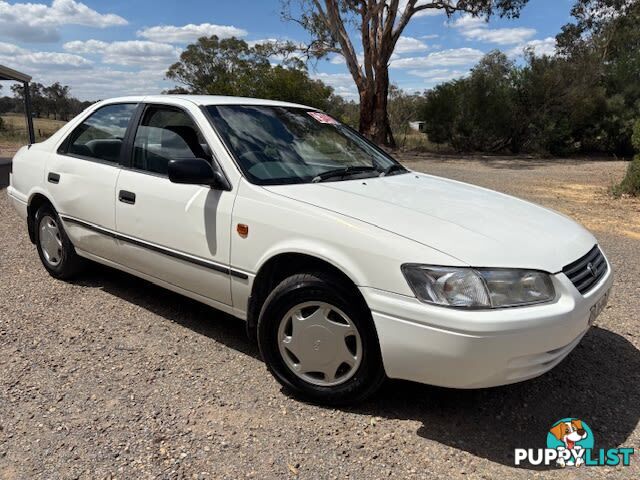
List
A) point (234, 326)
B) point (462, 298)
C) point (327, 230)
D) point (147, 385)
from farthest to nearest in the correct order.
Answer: point (234, 326) → point (147, 385) → point (327, 230) → point (462, 298)

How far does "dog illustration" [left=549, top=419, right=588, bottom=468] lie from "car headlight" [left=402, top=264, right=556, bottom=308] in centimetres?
76

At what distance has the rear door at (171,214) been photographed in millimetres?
3279

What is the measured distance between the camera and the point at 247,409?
2951 mm

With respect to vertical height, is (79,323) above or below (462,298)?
below

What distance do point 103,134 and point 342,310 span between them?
8.79 ft

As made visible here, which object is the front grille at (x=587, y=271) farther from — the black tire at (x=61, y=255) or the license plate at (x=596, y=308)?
the black tire at (x=61, y=255)

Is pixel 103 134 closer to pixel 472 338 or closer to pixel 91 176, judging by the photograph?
pixel 91 176

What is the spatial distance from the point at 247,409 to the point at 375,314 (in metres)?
0.94

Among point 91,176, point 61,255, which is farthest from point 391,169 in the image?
point 61,255

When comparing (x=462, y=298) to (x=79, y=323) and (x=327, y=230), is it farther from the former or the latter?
(x=79, y=323)

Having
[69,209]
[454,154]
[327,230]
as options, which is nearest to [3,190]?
[69,209]

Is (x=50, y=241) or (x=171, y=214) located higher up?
(x=171, y=214)

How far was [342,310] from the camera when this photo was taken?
2.75 meters

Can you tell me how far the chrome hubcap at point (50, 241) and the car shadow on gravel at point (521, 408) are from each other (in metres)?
3.21
